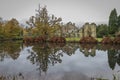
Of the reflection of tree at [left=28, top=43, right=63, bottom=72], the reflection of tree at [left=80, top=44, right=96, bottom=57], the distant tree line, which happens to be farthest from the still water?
the distant tree line

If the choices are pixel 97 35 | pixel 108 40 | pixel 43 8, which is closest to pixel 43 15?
pixel 43 8

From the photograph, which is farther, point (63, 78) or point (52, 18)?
point (52, 18)

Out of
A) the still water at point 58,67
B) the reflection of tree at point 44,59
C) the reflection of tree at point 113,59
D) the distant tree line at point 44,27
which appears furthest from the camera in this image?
the distant tree line at point 44,27

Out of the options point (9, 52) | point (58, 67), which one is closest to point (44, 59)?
point (58, 67)

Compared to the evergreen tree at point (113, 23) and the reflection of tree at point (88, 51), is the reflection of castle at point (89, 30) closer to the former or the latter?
the evergreen tree at point (113, 23)

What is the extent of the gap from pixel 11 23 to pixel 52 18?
12202 millimetres

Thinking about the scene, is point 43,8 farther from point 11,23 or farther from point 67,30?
point 67,30

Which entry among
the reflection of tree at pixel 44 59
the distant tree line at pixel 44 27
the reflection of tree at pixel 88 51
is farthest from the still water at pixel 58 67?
the distant tree line at pixel 44 27

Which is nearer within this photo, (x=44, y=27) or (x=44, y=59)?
(x=44, y=59)

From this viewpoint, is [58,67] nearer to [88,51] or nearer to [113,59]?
[113,59]

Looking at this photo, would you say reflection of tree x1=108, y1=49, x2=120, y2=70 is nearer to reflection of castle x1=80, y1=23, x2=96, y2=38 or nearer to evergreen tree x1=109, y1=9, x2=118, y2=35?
evergreen tree x1=109, y1=9, x2=118, y2=35

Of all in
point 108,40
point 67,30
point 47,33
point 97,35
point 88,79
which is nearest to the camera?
point 88,79

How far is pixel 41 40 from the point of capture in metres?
51.1

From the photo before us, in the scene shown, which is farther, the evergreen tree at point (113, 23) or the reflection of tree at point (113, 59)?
the evergreen tree at point (113, 23)
